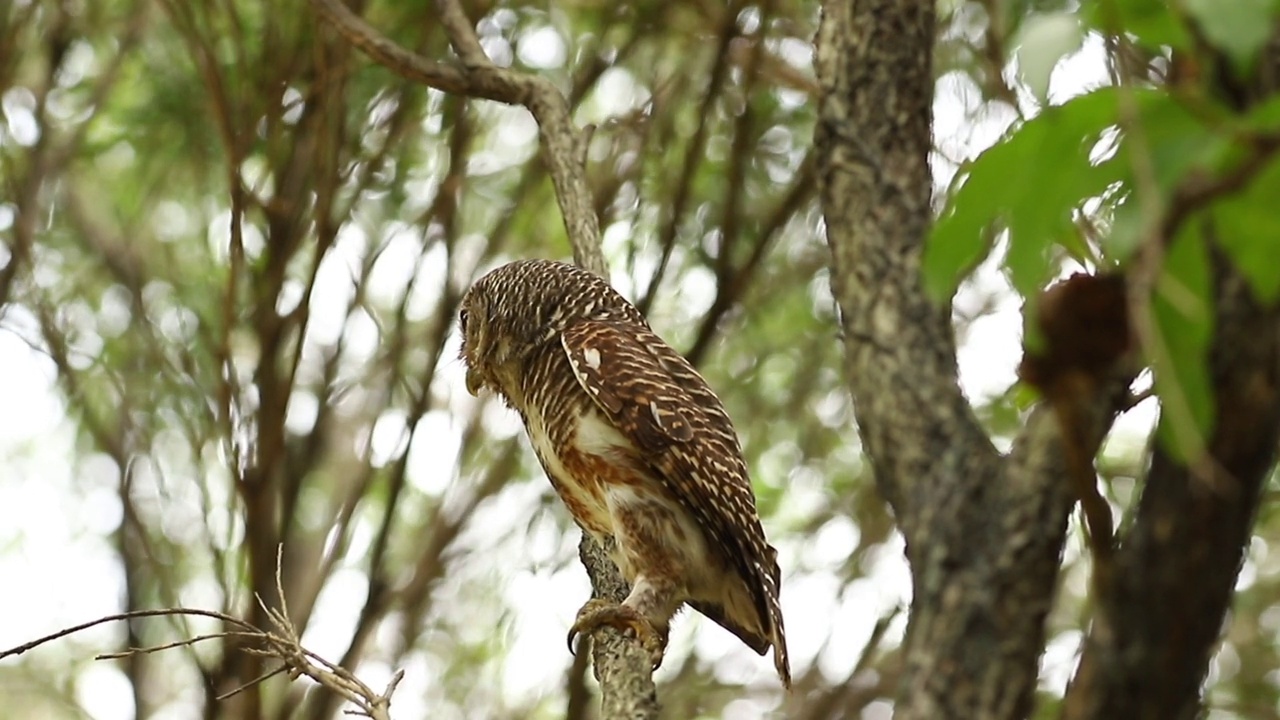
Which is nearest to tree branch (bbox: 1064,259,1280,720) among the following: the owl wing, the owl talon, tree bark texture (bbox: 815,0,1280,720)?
tree bark texture (bbox: 815,0,1280,720)

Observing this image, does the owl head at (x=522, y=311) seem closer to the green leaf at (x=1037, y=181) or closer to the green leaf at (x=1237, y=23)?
the green leaf at (x=1037, y=181)

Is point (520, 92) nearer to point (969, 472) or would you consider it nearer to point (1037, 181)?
point (969, 472)

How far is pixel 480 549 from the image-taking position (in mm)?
6762

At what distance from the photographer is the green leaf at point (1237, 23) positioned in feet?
3.53

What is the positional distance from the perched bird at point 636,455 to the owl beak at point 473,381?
10 cm

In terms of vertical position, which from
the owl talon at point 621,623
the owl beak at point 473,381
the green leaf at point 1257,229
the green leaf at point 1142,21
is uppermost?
the owl beak at point 473,381

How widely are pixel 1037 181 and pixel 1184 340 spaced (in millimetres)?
176

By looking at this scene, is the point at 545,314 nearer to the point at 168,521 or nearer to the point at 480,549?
the point at 480,549

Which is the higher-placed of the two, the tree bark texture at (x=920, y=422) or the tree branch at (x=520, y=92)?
the tree branch at (x=520, y=92)

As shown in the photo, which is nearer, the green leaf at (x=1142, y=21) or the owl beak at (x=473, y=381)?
the green leaf at (x=1142, y=21)

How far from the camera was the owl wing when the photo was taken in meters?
3.99

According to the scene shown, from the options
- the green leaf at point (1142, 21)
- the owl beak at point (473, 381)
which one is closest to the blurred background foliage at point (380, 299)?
the owl beak at point (473, 381)

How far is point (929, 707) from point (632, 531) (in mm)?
2533

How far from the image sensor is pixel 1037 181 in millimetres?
1228
